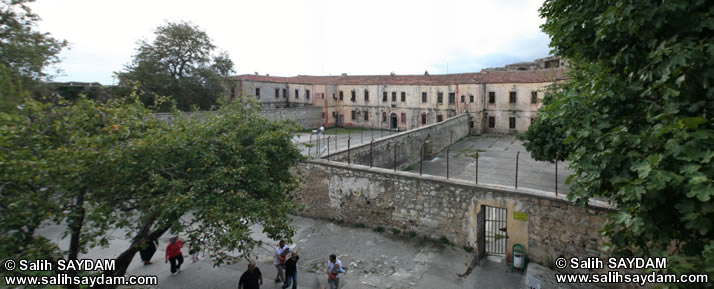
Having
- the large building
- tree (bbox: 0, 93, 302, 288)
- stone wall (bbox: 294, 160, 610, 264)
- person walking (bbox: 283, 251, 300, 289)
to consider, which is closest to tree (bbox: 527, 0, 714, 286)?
stone wall (bbox: 294, 160, 610, 264)

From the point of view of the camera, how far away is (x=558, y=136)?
14.9 meters

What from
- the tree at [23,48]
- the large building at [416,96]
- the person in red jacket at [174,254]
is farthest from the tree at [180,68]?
the person in red jacket at [174,254]

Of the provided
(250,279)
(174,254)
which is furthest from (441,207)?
(174,254)

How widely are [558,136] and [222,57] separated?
101 ft

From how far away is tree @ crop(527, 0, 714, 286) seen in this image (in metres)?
4.27

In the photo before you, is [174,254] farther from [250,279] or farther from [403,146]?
[403,146]

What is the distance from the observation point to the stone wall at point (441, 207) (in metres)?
8.95

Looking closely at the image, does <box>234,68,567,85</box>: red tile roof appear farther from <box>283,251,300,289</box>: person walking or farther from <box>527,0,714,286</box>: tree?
<box>283,251,300,289</box>: person walking

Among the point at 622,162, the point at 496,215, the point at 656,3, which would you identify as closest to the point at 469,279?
the point at 496,215

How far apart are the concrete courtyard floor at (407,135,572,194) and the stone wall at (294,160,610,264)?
528 centimetres

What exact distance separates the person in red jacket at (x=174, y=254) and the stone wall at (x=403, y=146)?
20.6 feet

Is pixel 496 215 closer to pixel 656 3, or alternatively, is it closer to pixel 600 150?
pixel 600 150

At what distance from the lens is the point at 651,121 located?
490cm

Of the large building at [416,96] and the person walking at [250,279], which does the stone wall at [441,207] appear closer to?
the person walking at [250,279]
